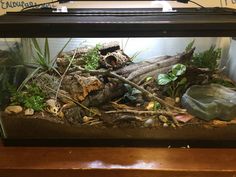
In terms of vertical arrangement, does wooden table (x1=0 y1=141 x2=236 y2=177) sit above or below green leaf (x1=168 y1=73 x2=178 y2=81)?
below

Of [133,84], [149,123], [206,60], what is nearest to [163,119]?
[149,123]

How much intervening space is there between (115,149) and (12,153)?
1.01 ft

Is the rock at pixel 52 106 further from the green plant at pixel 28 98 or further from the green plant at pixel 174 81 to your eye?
the green plant at pixel 174 81

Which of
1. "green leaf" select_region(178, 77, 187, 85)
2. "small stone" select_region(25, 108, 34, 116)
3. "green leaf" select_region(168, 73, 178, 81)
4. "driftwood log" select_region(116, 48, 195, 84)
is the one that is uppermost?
"driftwood log" select_region(116, 48, 195, 84)

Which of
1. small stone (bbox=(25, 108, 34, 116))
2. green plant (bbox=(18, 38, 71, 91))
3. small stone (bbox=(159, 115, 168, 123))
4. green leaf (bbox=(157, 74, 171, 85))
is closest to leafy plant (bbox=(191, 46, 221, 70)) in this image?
green leaf (bbox=(157, 74, 171, 85))

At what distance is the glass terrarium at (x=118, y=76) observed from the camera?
75 cm

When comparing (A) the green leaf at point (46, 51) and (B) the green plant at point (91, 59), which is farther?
(B) the green plant at point (91, 59)

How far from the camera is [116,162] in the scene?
807 millimetres

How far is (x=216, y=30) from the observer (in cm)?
75

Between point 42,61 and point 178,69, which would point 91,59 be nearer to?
point 42,61

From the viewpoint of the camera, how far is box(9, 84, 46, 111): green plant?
878mm

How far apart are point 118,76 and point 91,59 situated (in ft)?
0.36

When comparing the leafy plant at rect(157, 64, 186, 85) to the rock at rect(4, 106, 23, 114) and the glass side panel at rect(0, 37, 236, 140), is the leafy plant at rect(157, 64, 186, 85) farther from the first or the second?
the rock at rect(4, 106, 23, 114)

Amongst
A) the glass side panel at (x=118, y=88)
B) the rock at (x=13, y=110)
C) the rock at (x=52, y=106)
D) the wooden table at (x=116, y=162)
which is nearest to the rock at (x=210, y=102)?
the glass side panel at (x=118, y=88)
